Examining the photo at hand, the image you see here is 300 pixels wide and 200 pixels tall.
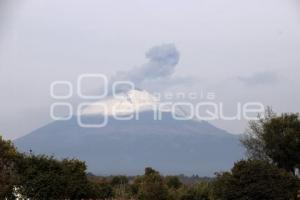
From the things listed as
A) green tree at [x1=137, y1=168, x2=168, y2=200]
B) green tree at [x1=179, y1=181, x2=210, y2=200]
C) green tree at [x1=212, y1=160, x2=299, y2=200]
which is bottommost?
green tree at [x1=179, y1=181, x2=210, y2=200]

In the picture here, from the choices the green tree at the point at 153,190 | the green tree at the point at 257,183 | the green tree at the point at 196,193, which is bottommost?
the green tree at the point at 196,193

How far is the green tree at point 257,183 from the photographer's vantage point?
23.6 m

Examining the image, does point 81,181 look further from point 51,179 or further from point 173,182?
point 173,182

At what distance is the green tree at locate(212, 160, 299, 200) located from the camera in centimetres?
2361

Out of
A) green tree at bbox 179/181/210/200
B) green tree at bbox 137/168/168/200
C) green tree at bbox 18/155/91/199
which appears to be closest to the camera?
green tree at bbox 18/155/91/199

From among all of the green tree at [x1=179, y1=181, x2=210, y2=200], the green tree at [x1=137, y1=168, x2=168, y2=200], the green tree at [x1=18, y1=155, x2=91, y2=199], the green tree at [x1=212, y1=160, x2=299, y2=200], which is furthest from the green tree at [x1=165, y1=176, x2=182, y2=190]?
the green tree at [x1=212, y1=160, x2=299, y2=200]

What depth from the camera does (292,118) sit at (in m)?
32.2

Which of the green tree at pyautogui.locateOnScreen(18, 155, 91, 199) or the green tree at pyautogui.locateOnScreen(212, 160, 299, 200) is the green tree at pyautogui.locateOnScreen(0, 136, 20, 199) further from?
the green tree at pyautogui.locateOnScreen(212, 160, 299, 200)

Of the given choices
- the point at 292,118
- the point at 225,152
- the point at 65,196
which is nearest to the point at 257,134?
the point at 292,118

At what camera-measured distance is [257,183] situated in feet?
77.9

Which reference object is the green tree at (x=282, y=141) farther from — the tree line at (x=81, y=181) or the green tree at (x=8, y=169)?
the green tree at (x=8, y=169)

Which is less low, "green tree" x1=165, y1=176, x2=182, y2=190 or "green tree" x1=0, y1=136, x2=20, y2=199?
"green tree" x1=0, y1=136, x2=20, y2=199

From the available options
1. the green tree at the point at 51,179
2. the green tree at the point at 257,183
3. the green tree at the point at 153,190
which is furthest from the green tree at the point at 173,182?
the green tree at the point at 257,183

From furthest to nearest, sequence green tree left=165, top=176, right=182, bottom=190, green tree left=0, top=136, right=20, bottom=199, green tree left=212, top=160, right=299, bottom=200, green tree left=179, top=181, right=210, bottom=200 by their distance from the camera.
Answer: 1. green tree left=165, top=176, right=182, bottom=190
2. green tree left=179, top=181, right=210, bottom=200
3. green tree left=0, top=136, right=20, bottom=199
4. green tree left=212, top=160, right=299, bottom=200
